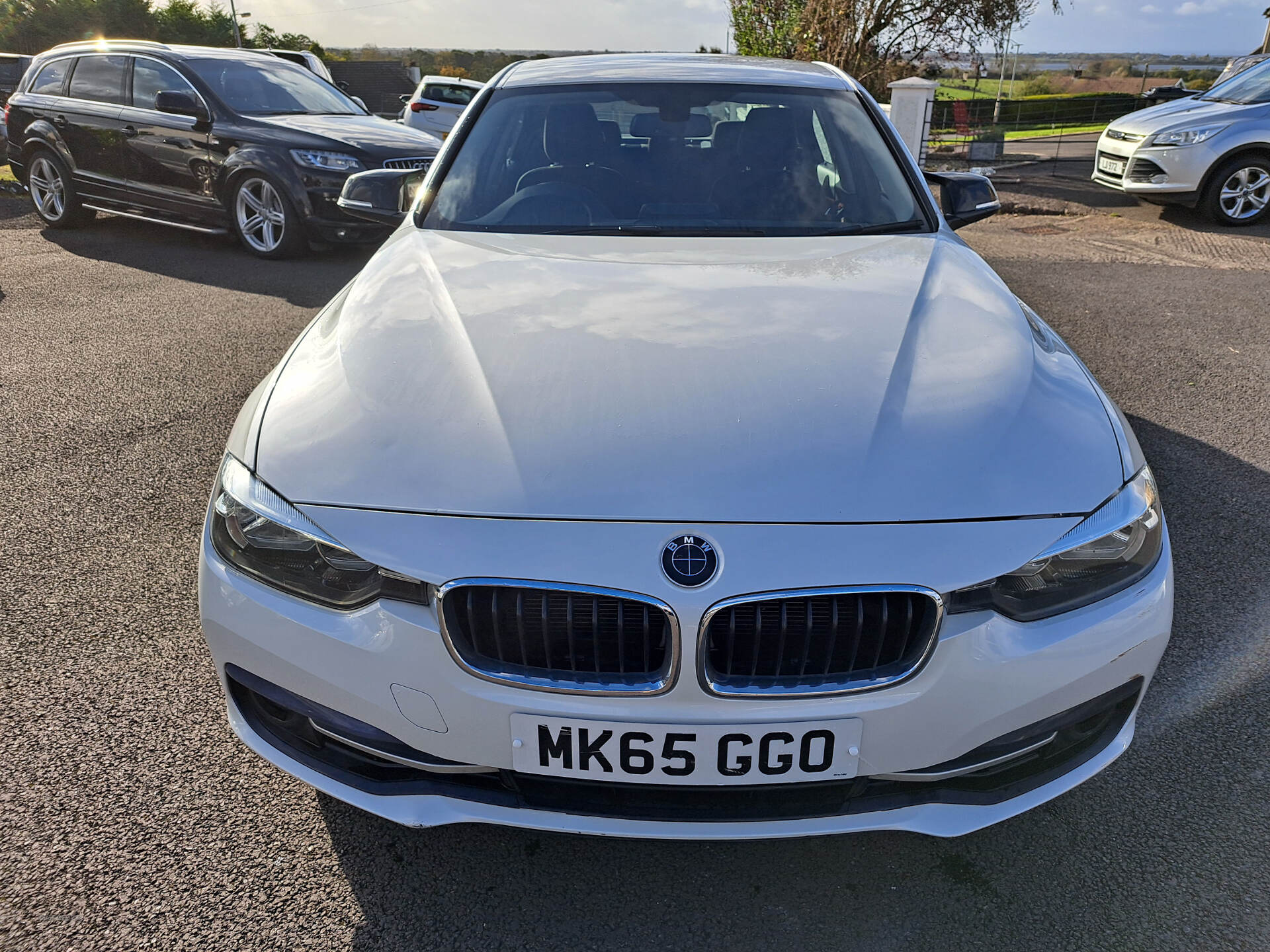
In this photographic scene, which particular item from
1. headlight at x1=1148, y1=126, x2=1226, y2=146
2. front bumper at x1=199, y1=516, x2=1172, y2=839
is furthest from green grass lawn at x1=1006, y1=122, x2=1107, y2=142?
front bumper at x1=199, y1=516, x2=1172, y2=839

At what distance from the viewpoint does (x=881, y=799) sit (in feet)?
5.49

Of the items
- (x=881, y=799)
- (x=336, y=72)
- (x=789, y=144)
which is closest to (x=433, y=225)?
(x=789, y=144)

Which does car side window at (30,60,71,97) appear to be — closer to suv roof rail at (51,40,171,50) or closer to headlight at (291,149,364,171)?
suv roof rail at (51,40,171,50)

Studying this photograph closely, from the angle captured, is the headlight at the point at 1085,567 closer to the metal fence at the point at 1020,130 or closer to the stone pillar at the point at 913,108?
the stone pillar at the point at 913,108

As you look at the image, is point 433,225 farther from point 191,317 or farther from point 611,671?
point 191,317

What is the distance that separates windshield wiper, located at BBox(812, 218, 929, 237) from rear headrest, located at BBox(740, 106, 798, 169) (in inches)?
13.4

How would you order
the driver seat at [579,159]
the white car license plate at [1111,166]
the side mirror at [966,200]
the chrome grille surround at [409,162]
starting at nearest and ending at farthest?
the driver seat at [579,159]
the side mirror at [966,200]
the chrome grille surround at [409,162]
the white car license plate at [1111,166]

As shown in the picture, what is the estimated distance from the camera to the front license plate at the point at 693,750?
1566 mm

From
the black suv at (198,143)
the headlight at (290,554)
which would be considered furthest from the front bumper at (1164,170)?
the headlight at (290,554)

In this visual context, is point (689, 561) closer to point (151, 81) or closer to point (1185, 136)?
point (151, 81)

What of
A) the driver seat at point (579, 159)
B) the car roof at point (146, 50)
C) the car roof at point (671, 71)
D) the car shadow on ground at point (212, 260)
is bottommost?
the car shadow on ground at point (212, 260)

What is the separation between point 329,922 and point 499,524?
0.86m

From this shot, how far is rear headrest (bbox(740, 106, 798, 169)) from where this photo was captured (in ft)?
10.1

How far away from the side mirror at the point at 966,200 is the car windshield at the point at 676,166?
0.33 meters
